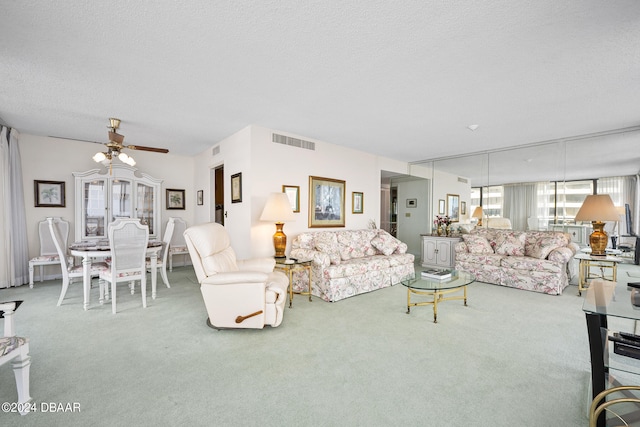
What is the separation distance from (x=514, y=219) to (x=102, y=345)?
6.58m

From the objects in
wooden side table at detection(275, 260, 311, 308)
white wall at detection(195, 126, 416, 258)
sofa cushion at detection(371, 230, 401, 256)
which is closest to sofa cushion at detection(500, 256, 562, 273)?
sofa cushion at detection(371, 230, 401, 256)

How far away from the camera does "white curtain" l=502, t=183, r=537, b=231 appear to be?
5.34 m

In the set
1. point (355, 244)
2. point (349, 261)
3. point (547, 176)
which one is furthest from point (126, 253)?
point (547, 176)

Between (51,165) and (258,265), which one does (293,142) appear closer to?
(258,265)

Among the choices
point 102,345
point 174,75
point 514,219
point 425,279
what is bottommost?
point 102,345

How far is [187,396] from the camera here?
1831 millimetres

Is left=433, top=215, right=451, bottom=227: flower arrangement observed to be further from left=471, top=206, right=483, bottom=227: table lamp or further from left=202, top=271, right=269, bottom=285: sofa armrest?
left=202, top=271, right=269, bottom=285: sofa armrest

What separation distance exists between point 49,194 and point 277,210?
4.42 m

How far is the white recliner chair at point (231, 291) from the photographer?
2.73m

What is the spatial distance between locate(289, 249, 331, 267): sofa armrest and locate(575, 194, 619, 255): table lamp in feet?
12.0

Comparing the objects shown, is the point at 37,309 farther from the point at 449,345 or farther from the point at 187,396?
the point at 449,345

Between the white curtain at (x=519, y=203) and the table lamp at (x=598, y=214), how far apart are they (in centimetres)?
123

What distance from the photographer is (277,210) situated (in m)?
3.94

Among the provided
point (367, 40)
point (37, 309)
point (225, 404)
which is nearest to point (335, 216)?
point (367, 40)
